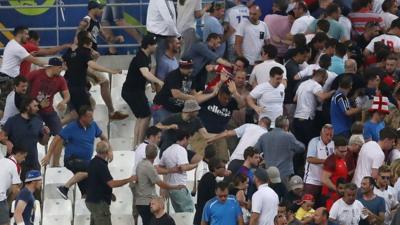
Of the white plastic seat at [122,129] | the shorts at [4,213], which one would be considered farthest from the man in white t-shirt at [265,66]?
the shorts at [4,213]

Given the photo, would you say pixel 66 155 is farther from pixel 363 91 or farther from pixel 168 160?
pixel 363 91

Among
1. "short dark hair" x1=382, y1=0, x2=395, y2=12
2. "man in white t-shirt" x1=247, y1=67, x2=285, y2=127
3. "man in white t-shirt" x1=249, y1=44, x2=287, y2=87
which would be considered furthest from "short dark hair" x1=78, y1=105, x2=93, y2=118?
"short dark hair" x1=382, y1=0, x2=395, y2=12

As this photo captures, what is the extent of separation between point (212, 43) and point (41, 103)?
116 inches

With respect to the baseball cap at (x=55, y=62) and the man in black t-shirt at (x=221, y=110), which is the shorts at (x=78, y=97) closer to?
the baseball cap at (x=55, y=62)

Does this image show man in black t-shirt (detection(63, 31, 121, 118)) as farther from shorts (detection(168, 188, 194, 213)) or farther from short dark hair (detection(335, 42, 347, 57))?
short dark hair (detection(335, 42, 347, 57))

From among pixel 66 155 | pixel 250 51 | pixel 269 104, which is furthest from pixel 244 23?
pixel 66 155

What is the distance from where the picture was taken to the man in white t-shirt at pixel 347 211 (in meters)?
28.9

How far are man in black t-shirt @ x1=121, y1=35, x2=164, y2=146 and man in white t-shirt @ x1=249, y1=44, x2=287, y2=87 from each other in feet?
4.61

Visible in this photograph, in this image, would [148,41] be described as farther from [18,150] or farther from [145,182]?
[18,150]

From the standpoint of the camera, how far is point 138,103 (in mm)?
31906

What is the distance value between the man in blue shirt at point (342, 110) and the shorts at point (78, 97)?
3647 millimetres

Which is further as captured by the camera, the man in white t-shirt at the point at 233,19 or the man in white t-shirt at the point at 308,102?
the man in white t-shirt at the point at 233,19

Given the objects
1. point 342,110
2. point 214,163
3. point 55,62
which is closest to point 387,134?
point 342,110

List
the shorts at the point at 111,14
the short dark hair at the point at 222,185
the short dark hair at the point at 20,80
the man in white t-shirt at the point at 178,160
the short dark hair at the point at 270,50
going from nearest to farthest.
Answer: the short dark hair at the point at 222,185 < the man in white t-shirt at the point at 178,160 < the short dark hair at the point at 20,80 < the short dark hair at the point at 270,50 < the shorts at the point at 111,14
